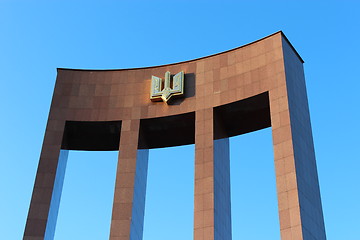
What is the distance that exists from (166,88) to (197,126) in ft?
11.3

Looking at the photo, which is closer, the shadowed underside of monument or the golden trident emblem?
the shadowed underside of monument

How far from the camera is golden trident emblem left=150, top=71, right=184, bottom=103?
32.0 m

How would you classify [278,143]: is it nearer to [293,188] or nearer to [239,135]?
[293,188]

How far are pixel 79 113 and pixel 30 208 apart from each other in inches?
264

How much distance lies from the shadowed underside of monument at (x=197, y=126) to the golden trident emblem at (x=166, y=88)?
0.07 meters

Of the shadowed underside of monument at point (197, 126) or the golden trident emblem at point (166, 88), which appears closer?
the shadowed underside of monument at point (197, 126)

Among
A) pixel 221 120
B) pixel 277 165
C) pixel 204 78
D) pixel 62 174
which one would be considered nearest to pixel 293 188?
pixel 277 165

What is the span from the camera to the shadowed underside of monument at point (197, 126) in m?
26.9

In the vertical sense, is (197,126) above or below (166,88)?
below

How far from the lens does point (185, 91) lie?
32.2 metres

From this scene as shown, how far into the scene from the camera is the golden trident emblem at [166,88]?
32.0 m

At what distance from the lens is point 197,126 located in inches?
1203

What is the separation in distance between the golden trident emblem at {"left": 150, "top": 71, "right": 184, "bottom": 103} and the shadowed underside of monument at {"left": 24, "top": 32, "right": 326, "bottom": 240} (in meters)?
0.07

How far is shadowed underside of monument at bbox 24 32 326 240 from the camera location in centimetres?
2689
